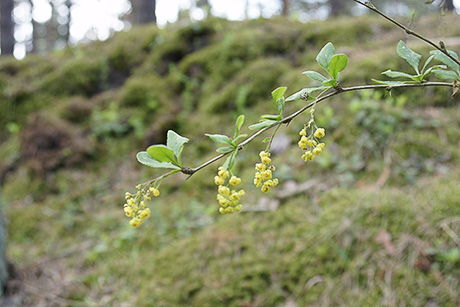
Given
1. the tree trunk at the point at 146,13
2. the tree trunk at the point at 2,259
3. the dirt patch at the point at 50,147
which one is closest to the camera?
the tree trunk at the point at 2,259

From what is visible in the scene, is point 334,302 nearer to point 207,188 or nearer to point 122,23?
point 207,188

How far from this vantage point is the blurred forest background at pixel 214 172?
6.95 ft

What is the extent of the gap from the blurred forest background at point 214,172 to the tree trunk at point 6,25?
1.95 meters

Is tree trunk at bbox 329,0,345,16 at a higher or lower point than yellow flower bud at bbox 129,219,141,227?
lower

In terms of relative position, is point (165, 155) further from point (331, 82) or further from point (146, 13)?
point (146, 13)

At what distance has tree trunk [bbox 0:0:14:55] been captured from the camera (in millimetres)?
7184

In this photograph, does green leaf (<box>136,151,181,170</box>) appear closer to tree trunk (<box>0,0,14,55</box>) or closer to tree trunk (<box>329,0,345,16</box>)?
tree trunk (<box>329,0,345,16</box>)

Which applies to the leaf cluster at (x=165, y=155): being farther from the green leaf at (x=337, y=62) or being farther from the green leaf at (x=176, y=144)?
→ the green leaf at (x=337, y=62)

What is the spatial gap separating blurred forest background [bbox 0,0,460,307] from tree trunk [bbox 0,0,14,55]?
195 centimetres

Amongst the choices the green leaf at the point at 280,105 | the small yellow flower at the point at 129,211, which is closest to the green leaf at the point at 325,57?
the green leaf at the point at 280,105

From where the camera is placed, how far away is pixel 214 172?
3410 millimetres

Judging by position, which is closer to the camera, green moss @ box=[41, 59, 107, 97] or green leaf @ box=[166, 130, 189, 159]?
green leaf @ box=[166, 130, 189, 159]

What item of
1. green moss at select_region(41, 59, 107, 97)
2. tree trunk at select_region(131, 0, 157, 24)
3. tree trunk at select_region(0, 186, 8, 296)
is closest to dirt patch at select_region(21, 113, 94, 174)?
green moss at select_region(41, 59, 107, 97)

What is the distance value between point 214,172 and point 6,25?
250 inches
